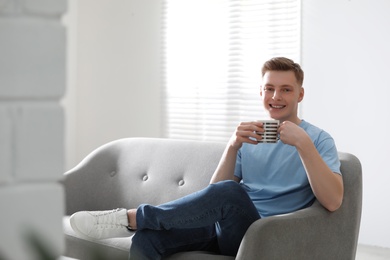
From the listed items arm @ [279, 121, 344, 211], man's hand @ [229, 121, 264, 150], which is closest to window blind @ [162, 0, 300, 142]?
man's hand @ [229, 121, 264, 150]

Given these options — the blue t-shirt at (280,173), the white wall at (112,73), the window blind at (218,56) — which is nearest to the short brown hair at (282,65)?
the blue t-shirt at (280,173)

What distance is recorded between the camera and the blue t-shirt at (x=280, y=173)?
2779 millimetres

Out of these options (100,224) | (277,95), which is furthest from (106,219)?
(277,95)

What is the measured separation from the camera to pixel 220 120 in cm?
555

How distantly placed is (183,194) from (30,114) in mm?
2832

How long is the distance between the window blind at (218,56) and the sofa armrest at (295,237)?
2.44 metres

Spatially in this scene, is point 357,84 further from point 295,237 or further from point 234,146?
point 295,237

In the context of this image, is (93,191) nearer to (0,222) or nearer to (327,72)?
(327,72)

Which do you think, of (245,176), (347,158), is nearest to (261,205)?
(245,176)

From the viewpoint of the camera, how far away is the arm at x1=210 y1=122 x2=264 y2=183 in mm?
2643

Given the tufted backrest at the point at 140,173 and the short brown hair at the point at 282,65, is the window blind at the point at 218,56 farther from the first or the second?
the short brown hair at the point at 282,65

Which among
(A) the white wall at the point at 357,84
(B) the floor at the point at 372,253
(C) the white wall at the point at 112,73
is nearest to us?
(B) the floor at the point at 372,253

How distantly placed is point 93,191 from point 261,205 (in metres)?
1.20

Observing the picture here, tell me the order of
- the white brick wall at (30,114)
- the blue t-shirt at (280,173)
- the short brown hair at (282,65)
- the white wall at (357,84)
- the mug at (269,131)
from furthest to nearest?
the white wall at (357,84) < the short brown hair at (282,65) < the blue t-shirt at (280,173) < the mug at (269,131) < the white brick wall at (30,114)
